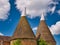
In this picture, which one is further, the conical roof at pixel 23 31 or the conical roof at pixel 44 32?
the conical roof at pixel 44 32

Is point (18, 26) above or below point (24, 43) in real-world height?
above

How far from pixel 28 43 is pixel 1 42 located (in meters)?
5.59

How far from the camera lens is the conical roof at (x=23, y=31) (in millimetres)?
40969

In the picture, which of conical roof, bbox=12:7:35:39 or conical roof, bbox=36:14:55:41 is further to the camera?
conical roof, bbox=36:14:55:41

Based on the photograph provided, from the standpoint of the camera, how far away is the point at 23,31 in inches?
1618

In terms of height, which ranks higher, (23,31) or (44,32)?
(44,32)

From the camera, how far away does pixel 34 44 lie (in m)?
41.9

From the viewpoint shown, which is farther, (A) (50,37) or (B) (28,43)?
(A) (50,37)

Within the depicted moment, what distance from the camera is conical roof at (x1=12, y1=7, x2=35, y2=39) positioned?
4097 cm

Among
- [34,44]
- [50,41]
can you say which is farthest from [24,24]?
[50,41]

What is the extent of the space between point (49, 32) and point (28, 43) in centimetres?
611

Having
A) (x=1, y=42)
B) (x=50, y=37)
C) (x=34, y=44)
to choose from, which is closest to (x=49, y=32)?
(x=50, y=37)

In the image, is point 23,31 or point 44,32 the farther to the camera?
point 44,32

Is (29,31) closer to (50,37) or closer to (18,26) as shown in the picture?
(18,26)
